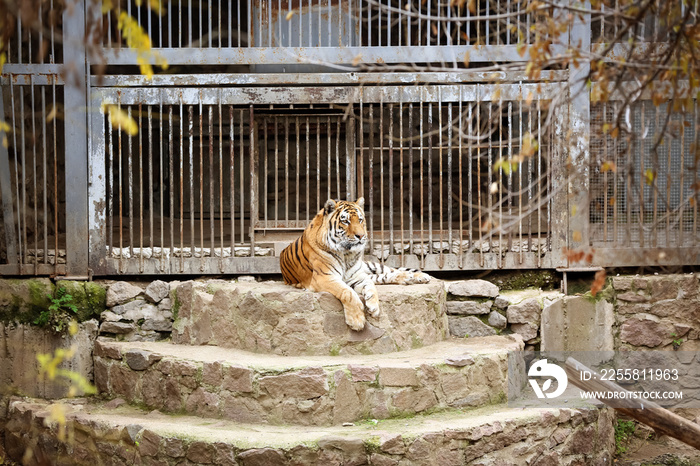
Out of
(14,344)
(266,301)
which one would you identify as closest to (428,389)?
(266,301)

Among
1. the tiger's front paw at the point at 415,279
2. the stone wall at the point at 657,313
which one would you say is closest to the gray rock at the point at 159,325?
the tiger's front paw at the point at 415,279

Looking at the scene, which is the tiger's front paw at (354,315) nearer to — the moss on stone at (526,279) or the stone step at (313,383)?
the stone step at (313,383)

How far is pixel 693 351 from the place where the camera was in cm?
728

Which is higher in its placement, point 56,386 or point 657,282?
point 657,282

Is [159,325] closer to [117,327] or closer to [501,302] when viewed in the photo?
[117,327]

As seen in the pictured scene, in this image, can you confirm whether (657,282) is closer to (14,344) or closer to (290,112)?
(290,112)

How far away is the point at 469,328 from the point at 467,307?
210 mm

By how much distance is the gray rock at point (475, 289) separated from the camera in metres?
7.39

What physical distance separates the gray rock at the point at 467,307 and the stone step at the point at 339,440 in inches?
56.6

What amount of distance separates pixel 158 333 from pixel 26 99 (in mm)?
3248

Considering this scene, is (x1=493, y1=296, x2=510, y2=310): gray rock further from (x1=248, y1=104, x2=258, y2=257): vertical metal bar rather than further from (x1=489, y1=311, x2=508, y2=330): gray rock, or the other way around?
(x1=248, y1=104, x2=258, y2=257): vertical metal bar

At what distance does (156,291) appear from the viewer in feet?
24.2

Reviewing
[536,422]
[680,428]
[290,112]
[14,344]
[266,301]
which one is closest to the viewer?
[680,428]

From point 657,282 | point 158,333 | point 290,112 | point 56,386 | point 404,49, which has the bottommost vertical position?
point 56,386
